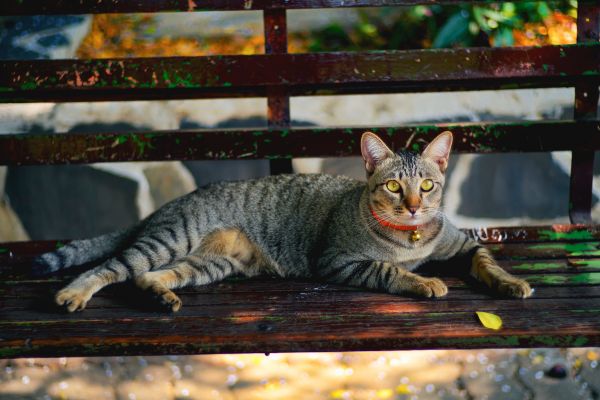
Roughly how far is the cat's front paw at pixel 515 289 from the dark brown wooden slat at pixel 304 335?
0.15 meters

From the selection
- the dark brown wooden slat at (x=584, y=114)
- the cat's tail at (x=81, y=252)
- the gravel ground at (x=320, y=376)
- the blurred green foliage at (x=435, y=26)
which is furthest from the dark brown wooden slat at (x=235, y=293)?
the blurred green foliage at (x=435, y=26)

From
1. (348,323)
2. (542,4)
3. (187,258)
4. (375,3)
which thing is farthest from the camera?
(542,4)

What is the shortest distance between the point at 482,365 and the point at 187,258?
5.56 ft

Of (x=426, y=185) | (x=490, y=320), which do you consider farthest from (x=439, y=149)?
(x=490, y=320)

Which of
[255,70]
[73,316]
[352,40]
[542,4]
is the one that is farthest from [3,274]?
[542,4]

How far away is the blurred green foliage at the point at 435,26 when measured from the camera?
15.3 ft

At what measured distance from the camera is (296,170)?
4.46 metres

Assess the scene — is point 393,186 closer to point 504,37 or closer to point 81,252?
point 81,252

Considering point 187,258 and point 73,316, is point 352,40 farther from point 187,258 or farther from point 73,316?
point 73,316

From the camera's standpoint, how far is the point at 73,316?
245cm

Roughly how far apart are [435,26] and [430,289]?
9.79 ft

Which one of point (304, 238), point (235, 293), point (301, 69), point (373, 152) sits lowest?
point (235, 293)

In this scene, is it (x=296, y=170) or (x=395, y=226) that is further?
(x=296, y=170)

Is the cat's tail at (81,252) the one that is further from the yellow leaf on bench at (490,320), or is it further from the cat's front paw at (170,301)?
the yellow leaf on bench at (490,320)
